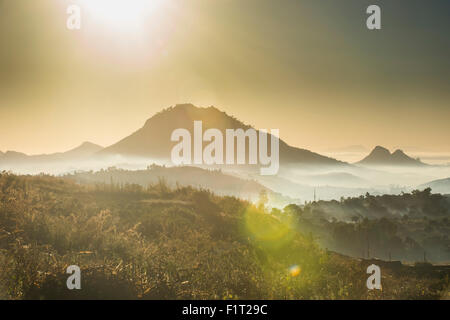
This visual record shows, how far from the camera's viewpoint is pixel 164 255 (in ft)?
45.3

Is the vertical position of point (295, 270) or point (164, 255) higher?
point (164, 255)

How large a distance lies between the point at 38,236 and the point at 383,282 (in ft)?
41.1

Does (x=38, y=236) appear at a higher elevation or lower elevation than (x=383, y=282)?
higher

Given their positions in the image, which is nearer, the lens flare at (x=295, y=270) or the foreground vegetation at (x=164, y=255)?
the foreground vegetation at (x=164, y=255)

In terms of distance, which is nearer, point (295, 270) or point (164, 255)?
point (164, 255)

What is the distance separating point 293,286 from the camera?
11.5 m

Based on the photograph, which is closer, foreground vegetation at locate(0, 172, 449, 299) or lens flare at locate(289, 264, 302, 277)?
foreground vegetation at locate(0, 172, 449, 299)

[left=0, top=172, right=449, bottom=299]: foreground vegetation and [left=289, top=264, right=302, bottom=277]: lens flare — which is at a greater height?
[left=0, top=172, right=449, bottom=299]: foreground vegetation

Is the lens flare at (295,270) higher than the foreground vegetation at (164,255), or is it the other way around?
the foreground vegetation at (164,255)

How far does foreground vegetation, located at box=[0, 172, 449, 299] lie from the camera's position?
35.5ft

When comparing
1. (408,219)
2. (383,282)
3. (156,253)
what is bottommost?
(408,219)

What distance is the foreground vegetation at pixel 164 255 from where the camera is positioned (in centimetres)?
1083
